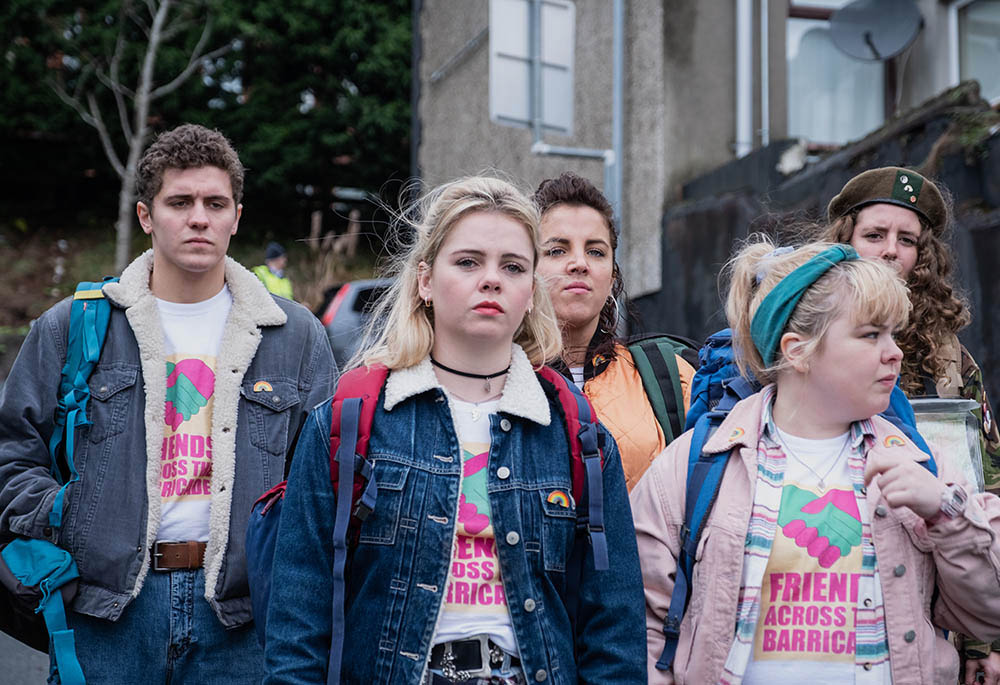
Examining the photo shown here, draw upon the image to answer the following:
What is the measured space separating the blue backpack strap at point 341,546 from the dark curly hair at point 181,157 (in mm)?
1541

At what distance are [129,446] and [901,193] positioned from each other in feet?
8.93

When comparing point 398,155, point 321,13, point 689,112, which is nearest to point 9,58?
point 321,13

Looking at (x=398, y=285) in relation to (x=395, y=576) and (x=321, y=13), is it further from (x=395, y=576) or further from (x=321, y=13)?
(x=321, y=13)

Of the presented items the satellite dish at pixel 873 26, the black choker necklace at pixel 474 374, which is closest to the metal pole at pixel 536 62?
the satellite dish at pixel 873 26


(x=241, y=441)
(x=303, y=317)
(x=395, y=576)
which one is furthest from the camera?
(x=303, y=317)

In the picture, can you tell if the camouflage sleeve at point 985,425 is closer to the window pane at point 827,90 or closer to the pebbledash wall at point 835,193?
the pebbledash wall at point 835,193

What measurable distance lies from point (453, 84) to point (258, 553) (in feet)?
54.1

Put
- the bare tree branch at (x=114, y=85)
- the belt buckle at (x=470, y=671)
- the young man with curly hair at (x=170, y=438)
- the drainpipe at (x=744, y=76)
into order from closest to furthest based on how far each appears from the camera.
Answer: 1. the belt buckle at (x=470, y=671)
2. the young man with curly hair at (x=170, y=438)
3. the drainpipe at (x=744, y=76)
4. the bare tree branch at (x=114, y=85)

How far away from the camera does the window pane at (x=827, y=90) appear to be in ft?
36.8

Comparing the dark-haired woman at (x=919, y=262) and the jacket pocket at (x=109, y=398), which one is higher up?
the dark-haired woman at (x=919, y=262)

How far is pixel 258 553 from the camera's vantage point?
2756 millimetres

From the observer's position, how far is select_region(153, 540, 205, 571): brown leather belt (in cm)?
338

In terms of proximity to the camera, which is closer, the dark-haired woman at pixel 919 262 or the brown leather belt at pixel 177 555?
the brown leather belt at pixel 177 555

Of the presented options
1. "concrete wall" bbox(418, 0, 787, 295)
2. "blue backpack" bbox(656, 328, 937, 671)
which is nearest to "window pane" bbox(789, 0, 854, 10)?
"concrete wall" bbox(418, 0, 787, 295)
